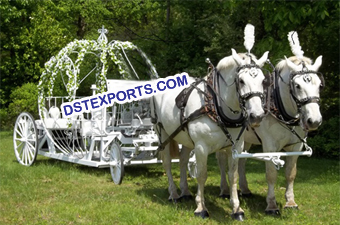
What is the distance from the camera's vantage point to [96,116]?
Answer: 8.77 m

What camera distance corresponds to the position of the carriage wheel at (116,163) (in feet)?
25.4

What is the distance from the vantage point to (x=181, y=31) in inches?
544

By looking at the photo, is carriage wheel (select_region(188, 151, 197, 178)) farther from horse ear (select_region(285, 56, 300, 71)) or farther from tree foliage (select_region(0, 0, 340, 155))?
horse ear (select_region(285, 56, 300, 71))

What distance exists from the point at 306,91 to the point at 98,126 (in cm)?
470

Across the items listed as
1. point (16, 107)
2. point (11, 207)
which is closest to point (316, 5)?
point (11, 207)

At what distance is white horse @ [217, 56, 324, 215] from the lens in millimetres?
4906

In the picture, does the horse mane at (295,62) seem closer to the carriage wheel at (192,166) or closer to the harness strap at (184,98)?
the harness strap at (184,98)

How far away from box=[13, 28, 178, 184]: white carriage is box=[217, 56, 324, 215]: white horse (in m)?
2.56

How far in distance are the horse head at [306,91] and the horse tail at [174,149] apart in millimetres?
2379

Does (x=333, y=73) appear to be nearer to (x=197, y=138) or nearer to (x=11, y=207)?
(x=197, y=138)

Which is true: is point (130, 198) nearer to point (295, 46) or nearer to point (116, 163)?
point (116, 163)

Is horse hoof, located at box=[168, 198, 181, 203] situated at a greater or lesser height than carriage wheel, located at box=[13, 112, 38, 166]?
lesser

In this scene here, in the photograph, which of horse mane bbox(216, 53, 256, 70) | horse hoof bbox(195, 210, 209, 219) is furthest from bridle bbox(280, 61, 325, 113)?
horse hoof bbox(195, 210, 209, 219)

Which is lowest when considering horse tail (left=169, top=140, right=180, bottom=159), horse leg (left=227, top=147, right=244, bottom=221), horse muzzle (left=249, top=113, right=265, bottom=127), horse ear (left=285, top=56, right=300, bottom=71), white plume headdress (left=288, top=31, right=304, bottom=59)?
horse leg (left=227, top=147, right=244, bottom=221)
